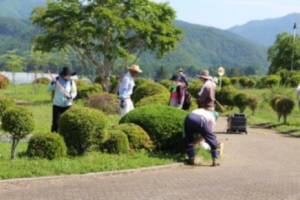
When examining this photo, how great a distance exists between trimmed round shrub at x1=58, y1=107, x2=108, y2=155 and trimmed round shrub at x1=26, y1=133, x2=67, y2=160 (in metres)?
0.30

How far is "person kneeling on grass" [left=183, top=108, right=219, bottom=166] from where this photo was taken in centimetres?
848

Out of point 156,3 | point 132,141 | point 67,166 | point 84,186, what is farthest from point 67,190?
point 156,3

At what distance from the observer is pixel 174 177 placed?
24.9ft

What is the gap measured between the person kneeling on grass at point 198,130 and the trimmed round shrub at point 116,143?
3.76ft

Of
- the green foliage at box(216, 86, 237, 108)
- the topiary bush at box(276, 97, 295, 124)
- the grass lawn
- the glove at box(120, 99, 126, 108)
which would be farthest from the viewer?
the green foliage at box(216, 86, 237, 108)

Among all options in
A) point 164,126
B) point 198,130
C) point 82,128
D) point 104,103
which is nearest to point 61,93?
point 82,128

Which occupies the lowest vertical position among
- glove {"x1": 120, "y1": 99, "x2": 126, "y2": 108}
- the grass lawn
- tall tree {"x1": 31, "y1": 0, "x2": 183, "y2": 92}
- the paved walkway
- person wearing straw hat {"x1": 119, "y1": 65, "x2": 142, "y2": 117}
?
the paved walkway

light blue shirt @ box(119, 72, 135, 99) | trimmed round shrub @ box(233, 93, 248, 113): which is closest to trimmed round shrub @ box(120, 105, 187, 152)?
light blue shirt @ box(119, 72, 135, 99)

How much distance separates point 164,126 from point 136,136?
0.62 m

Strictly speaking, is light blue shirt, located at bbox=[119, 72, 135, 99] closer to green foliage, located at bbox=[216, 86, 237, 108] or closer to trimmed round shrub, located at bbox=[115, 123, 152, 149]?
trimmed round shrub, located at bbox=[115, 123, 152, 149]

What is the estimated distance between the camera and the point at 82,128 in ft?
26.3

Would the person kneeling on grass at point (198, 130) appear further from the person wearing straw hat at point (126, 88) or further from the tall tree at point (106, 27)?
the tall tree at point (106, 27)

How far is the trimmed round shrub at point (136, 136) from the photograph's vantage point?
A: 8953 millimetres

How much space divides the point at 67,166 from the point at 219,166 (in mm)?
2970
